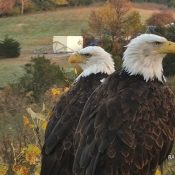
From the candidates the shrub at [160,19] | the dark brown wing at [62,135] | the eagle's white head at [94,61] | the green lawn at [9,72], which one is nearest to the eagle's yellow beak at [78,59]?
the eagle's white head at [94,61]

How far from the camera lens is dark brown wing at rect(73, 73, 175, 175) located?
4.39 m

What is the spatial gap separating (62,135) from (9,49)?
48380mm

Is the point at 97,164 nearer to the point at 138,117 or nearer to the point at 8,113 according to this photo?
the point at 138,117

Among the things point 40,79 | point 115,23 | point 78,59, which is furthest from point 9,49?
point 78,59

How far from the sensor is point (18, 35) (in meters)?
70.8

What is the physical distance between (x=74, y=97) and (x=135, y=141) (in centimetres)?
108

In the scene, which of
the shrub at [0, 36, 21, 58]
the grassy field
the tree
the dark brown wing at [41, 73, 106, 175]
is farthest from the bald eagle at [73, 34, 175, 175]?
the grassy field

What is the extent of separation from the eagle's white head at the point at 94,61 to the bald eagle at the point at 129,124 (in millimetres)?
1181

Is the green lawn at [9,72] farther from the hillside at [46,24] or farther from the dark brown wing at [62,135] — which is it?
the dark brown wing at [62,135]

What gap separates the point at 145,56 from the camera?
195 inches

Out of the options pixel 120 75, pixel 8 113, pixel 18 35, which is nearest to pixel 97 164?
pixel 120 75

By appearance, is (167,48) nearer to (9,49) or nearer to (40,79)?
(40,79)

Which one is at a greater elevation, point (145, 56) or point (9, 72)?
point (145, 56)

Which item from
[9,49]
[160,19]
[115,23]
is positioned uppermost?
[115,23]
